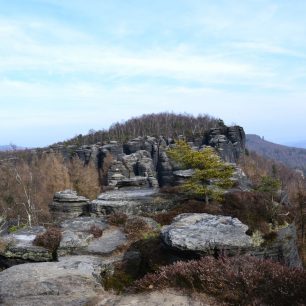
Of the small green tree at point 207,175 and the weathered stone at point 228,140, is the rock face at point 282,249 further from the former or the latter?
the weathered stone at point 228,140

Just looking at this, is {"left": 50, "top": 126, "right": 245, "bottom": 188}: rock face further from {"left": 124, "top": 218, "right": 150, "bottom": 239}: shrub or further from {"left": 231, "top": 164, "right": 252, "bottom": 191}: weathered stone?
{"left": 124, "top": 218, "right": 150, "bottom": 239}: shrub

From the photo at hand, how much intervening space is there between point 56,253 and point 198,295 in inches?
268

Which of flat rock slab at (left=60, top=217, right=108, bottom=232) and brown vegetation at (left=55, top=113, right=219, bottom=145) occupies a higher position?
brown vegetation at (left=55, top=113, right=219, bottom=145)

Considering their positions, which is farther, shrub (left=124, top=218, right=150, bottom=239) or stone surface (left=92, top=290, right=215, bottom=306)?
shrub (left=124, top=218, right=150, bottom=239)

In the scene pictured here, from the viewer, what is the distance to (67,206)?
27516mm

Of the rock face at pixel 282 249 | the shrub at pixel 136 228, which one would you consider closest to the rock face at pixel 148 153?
the shrub at pixel 136 228

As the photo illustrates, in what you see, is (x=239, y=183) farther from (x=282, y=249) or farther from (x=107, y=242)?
(x=107, y=242)

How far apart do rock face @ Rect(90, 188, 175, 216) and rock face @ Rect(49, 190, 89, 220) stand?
245 cm

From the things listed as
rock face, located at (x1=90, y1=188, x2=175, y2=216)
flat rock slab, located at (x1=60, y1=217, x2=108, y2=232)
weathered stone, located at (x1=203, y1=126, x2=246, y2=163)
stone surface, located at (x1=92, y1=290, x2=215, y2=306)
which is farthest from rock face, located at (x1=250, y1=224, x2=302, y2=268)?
weathered stone, located at (x1=203, y1=126, x2=246, y2=163)

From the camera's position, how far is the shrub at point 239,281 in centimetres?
915

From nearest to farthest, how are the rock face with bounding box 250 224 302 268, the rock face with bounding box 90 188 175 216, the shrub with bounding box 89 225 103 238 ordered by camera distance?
the rock face with bounding box 250 224 302 268 < the shrub with bounding box 89 225 103 238 < the rock face with bounding box 90 188 175 216

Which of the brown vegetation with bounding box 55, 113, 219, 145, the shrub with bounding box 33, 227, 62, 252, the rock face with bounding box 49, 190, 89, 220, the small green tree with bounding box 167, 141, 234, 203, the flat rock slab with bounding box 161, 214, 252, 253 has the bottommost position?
the rock face with bounding box 49, 190, 89, 220

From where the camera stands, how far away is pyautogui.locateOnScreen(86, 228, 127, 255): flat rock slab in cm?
1461

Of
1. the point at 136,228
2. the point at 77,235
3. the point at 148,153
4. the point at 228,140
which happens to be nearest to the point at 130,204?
the point at 136,228
